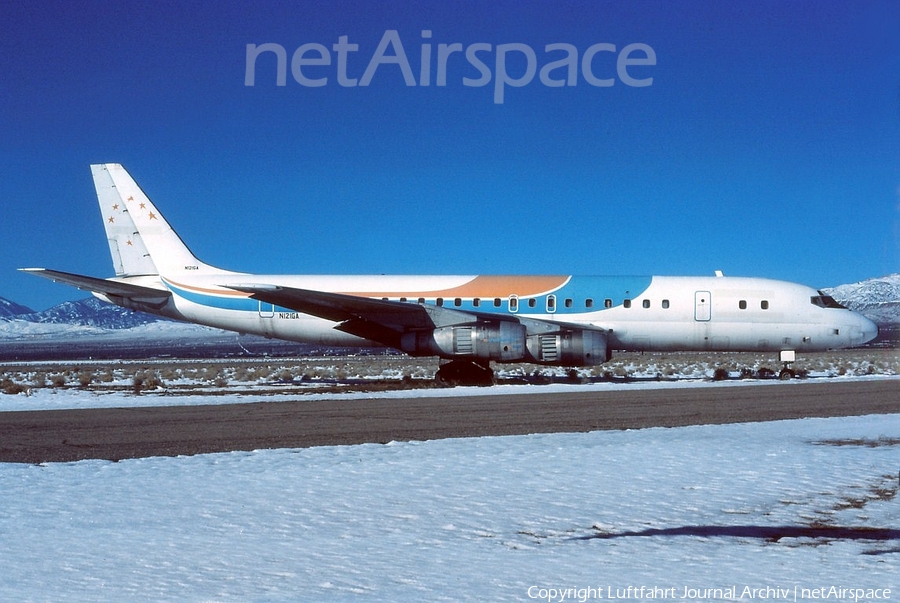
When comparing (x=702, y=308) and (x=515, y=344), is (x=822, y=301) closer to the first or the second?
(x=702, y=308)

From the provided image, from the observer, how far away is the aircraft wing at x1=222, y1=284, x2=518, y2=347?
24781 millimetres

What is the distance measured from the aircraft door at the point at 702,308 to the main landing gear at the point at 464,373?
6.57 m

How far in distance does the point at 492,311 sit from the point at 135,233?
12199 mm

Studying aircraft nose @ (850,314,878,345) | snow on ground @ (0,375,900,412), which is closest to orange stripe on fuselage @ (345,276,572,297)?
snow on ground @ (0,375,900,412)

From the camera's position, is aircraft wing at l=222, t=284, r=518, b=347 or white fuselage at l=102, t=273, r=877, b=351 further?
white fuselage at l=102, t=273, r=877, b=351

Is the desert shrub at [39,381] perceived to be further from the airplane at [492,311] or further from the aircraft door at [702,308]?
the aircraft door at [702,308]

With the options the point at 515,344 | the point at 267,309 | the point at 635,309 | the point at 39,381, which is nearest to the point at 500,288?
the point at 515,344

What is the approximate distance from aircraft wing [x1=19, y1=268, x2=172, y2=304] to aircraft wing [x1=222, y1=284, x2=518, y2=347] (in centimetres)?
323

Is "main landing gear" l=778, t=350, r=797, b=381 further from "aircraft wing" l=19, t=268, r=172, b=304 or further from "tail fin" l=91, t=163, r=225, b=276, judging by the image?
"aircraft wing" l=19, t=268, r=172, b=304

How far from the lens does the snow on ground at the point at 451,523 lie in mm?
5324

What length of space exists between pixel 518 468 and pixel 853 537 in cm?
400

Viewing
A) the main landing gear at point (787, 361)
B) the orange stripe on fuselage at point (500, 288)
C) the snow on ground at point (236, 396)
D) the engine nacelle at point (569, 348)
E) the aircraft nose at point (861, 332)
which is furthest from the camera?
the main landing gear at point (787, 361)

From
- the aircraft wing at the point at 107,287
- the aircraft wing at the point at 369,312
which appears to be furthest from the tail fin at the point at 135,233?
the aircraft wing at the point at 369,312

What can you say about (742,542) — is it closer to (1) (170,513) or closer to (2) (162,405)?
(1) (170,513)
